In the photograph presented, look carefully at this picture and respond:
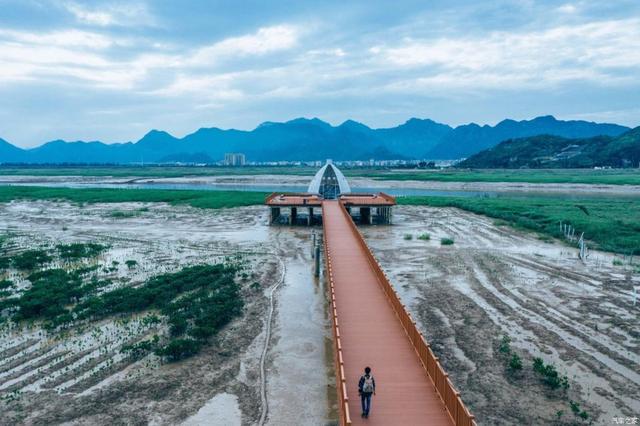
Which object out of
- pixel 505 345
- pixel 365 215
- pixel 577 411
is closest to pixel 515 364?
pixel 505 345

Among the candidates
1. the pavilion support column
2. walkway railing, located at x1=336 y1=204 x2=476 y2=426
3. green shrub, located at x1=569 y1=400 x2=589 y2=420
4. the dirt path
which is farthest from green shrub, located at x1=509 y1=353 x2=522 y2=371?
the pavilion support column

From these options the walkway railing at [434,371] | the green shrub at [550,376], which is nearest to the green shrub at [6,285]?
the walkway railing at [434,371]

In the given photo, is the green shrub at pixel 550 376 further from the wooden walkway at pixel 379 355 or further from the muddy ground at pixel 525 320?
the wooden walkway at pixel 379 355

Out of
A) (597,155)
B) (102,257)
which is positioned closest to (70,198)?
(102,257)

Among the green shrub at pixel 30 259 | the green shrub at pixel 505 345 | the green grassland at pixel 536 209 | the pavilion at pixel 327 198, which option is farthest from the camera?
the pavilion at pixel 327 198

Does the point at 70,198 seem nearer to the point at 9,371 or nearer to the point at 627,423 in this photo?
the point at 9,371

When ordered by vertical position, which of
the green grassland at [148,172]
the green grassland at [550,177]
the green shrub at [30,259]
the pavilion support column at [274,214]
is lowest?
the green shrub at [30,259]

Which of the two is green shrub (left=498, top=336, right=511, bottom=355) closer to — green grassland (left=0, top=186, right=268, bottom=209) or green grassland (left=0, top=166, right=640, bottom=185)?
green grassland (left=0, top=186, right=268, bottom=209)
